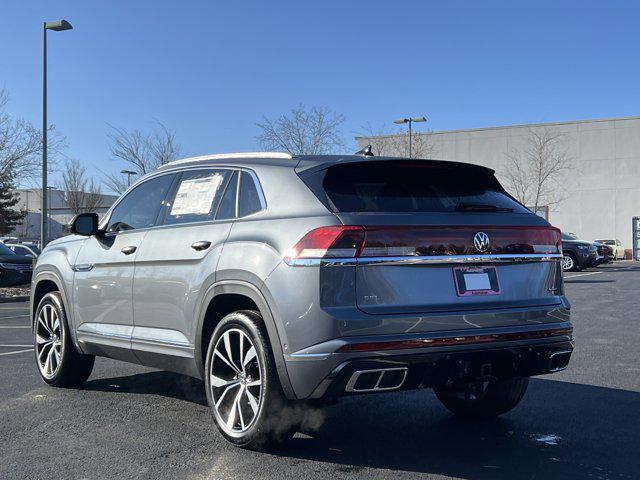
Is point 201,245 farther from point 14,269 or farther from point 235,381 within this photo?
point 14,269

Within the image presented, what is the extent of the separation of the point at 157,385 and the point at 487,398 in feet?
9.45

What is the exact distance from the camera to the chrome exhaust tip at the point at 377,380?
12.5ft

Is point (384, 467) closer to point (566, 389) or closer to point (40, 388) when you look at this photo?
point (566, 389)

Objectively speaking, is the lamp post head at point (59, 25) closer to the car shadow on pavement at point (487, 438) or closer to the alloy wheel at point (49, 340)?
the alloy wheel at point (49, 340)

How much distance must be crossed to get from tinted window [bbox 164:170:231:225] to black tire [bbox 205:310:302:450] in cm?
85

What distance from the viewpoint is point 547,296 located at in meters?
4.45

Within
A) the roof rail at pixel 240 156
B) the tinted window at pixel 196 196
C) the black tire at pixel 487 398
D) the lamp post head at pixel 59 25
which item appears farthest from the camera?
the lamp post head at pixel 59 25

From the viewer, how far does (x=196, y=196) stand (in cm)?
510

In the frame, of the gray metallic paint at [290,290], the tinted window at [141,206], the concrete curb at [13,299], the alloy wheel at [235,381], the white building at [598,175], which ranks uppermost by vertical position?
the white building at [598,175]

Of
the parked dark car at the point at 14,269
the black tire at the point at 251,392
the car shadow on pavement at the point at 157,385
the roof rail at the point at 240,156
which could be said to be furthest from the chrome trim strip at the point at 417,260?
the parked dark car at the point at 14,269

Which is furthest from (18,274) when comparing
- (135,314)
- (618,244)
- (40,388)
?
(618,244)

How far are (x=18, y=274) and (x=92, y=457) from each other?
16.2 metres

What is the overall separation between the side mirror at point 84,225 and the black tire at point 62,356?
77cm

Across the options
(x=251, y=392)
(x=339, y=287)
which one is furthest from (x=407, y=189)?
(x=251, y=392)
